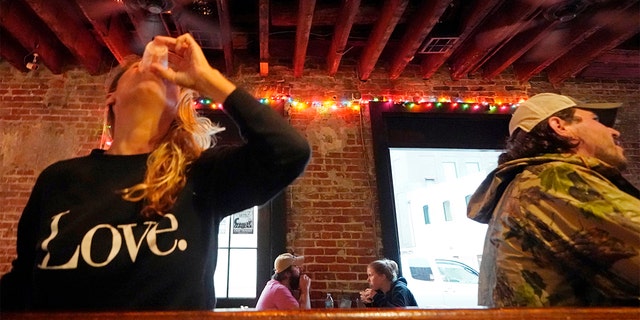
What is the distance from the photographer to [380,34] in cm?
324

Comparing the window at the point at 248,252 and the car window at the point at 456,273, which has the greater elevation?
the window at the point at 248,252

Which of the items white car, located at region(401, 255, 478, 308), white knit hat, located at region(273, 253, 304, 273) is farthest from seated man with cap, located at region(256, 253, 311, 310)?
white car, located at region(401, 255, 478, 308)

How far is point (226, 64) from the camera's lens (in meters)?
3.76

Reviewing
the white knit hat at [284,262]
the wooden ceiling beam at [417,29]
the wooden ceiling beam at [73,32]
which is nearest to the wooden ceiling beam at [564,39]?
the wooden ceiling beam at [417,29]

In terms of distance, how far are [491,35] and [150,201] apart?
327 centimetres

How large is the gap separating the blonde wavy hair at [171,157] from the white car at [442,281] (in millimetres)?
5060

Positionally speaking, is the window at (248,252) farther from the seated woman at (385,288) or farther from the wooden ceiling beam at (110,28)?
the wooden ceiling beam at (110,28)

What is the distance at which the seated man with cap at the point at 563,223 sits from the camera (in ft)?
2.85

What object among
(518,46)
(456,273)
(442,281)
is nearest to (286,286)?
(518,46)

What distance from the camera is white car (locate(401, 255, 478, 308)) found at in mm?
5645

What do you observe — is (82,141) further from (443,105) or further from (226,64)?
(443,105)

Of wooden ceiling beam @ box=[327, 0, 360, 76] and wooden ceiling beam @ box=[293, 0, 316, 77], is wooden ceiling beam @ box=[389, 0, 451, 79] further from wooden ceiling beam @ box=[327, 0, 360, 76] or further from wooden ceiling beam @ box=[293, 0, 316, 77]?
wooden ceiling beam @ box=[293, 0, 316, 77]

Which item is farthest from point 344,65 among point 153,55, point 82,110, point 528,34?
point 153,55

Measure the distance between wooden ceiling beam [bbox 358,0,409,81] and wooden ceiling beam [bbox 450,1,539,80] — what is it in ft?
2.80
